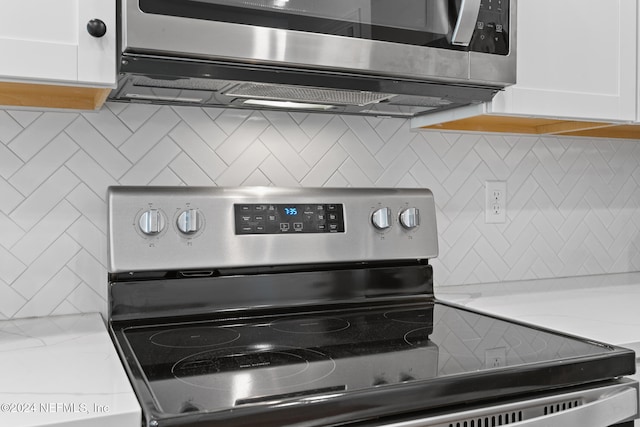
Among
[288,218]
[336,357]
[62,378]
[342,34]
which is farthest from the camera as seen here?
[288,218]


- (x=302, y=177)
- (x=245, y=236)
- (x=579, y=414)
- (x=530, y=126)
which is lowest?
(x=579, y=414)

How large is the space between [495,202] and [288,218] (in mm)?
703

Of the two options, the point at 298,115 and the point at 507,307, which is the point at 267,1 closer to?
the point at 298,115

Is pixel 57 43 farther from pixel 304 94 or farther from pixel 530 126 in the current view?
pixel 530 126

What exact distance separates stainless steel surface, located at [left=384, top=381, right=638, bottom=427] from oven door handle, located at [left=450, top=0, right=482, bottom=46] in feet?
2.28

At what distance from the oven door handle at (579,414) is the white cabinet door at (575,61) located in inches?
25.8

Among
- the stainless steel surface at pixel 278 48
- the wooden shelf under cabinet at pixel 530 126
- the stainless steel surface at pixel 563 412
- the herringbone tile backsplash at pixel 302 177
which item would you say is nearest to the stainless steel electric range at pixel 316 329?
the stainless steel surface at pixel 563 412

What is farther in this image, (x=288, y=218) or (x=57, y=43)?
(x=288, y=218)

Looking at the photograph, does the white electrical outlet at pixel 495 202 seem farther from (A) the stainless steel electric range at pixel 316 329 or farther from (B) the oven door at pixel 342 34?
(B) the oven door at pixel 342 34

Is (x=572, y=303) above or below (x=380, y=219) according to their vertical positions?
below

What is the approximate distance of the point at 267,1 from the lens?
3.54 ft

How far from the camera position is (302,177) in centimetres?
151

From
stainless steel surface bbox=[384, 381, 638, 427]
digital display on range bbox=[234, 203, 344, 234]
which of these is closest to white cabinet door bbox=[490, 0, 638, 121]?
digital display on range bbox=[234, 203, 344, 234]

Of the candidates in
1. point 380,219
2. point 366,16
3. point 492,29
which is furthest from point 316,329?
point 492,29
